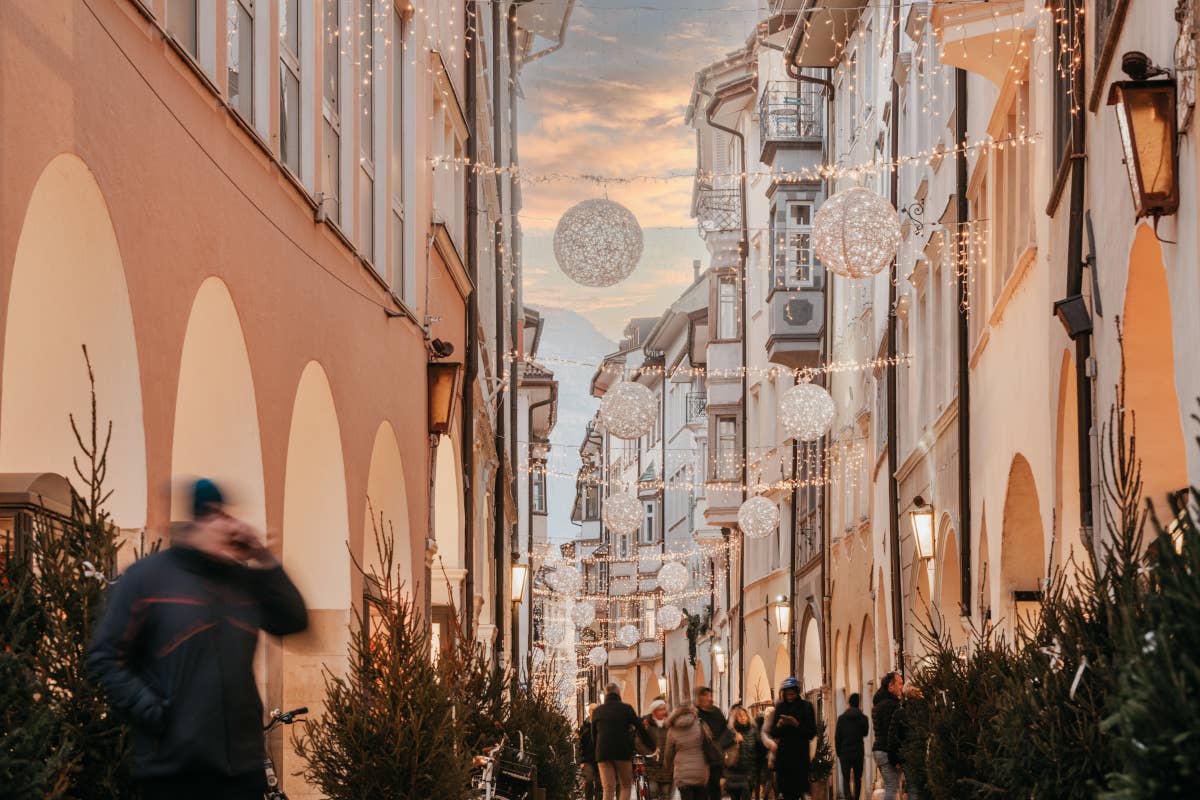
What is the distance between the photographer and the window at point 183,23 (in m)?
9.56

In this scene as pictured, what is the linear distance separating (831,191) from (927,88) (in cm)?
1271

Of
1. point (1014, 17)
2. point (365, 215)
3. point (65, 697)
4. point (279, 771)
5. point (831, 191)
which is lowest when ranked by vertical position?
point (279, 771)

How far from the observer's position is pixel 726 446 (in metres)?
50.6

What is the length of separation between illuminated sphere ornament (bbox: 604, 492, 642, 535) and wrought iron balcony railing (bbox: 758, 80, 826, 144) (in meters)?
8.70

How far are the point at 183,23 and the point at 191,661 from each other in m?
5.05

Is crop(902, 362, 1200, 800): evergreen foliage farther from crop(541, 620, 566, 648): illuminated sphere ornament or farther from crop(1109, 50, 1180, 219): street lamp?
crop(541, 620, 566, 648): illuminated sphere ornament

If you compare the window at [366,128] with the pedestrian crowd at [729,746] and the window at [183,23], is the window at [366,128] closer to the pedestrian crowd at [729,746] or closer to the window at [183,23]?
the window at [183,23]

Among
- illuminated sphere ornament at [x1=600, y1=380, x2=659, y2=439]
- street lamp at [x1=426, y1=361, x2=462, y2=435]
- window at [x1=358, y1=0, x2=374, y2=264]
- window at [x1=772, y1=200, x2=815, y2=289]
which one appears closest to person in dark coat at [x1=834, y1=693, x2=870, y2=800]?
street lamp at [x1=426, y1=361, x2=462, y2=435]

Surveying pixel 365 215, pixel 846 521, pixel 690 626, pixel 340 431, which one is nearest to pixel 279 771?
pixel 340 431

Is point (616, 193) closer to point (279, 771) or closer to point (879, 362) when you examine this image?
point (879, 362)

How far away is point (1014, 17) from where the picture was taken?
623 inches

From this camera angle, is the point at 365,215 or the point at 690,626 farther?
the point at 690,626

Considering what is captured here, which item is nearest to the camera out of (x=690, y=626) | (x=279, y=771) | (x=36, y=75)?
(x=36, y=75)

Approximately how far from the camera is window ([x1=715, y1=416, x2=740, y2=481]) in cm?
4844
